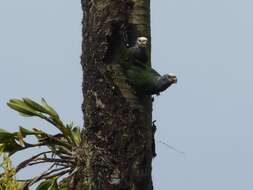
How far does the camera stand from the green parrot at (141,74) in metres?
4.48

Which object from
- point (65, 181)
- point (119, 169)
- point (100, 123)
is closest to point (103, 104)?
point (100, 123)

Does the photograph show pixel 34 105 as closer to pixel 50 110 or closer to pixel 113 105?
pixel 50 110

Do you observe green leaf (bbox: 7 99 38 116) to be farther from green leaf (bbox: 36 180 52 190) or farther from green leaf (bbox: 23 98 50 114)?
green leaf (bbox: 36 180 52 190)

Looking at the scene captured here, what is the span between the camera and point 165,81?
4.45 metres

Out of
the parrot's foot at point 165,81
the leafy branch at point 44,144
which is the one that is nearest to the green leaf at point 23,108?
the leafy branch at point 44,144

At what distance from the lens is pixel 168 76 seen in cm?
441

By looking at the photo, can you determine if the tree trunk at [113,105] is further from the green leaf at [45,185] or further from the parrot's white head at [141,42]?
the green leaf at [45,185]

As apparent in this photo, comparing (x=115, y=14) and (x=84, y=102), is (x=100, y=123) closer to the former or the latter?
(x=84, y=102)

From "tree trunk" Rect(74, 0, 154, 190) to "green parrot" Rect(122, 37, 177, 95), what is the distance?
0.04m

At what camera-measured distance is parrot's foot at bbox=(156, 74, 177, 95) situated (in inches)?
173

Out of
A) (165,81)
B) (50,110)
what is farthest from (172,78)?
(50,110)

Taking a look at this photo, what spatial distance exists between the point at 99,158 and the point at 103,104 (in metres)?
0.33

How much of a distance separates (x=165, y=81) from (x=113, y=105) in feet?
1.11

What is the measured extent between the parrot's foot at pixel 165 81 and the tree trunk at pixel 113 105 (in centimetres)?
12
